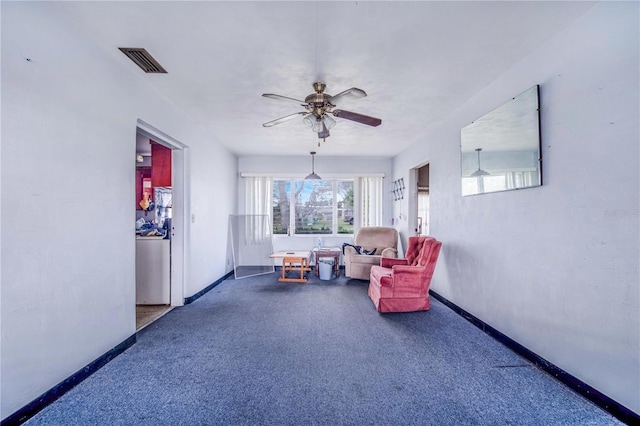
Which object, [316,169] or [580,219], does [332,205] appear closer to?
[316,169]

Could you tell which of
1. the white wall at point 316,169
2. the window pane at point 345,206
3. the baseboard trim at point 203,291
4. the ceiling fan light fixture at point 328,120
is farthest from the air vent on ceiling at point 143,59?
the window pane at point 345,206

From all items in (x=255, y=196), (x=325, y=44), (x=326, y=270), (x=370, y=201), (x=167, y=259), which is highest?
(x=325, y=44)

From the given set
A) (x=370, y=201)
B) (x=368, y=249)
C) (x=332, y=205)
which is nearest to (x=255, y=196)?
(x=332, y=205)

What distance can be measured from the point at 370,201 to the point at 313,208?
1297 millimetres

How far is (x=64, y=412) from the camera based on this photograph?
5.27ft

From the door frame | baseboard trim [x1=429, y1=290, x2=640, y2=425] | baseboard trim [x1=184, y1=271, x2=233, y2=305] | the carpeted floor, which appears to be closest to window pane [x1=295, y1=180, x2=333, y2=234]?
baseboard trim [x1=184, y1=271, x2=233, y2=305]

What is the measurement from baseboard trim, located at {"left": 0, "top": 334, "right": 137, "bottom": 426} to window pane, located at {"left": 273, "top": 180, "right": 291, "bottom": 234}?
3.94m

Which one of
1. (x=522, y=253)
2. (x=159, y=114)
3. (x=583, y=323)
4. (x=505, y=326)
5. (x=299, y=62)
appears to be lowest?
(x=505, y=326)

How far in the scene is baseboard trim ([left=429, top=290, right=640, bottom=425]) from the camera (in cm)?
155

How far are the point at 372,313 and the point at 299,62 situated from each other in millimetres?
2760

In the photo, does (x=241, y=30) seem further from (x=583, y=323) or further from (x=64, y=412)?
(x=583, y=323)

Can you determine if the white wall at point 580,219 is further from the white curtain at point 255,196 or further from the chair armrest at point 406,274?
the white curtain at point 255,196

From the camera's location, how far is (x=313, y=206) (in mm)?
6145

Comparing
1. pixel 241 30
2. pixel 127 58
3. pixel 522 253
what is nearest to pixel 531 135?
pixel 522 253
